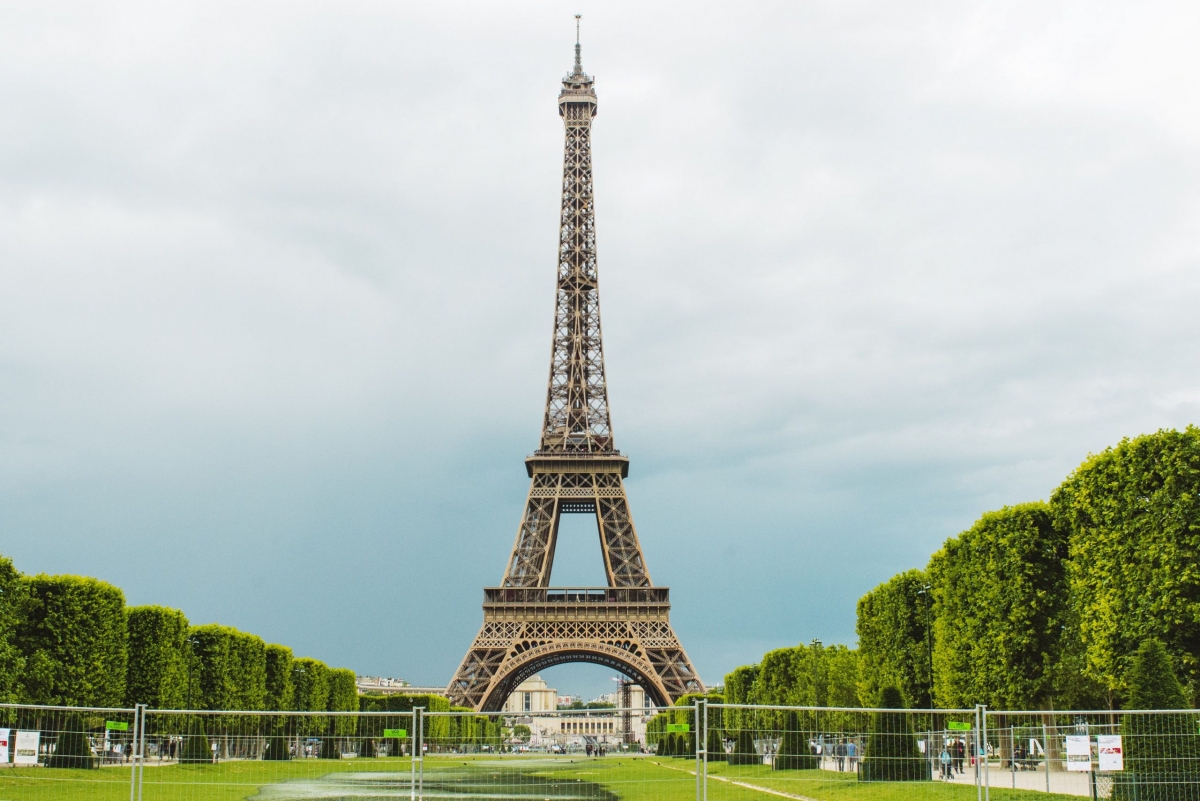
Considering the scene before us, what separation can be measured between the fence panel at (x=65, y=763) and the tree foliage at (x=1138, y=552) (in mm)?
20609

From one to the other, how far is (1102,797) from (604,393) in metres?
61.8

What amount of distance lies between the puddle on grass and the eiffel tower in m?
49.6

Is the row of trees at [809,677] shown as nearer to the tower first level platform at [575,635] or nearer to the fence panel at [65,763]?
the tower first level platform at [575,635]

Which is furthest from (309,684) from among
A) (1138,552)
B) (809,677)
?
(1138,552)

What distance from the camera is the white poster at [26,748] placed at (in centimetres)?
1552

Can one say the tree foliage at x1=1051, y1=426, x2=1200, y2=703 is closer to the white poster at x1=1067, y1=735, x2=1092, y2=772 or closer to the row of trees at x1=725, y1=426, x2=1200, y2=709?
the row of trees at x1=725, y1=426, x2=1200, y2=709

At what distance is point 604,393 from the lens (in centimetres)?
7925

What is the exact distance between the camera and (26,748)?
15.7 meters

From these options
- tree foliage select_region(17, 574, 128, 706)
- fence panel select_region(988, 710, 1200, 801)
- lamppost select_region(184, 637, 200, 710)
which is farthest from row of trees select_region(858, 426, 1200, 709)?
tree foliage select_region(17, 574, 128, 706)

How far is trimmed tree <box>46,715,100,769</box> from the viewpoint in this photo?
16922 mm

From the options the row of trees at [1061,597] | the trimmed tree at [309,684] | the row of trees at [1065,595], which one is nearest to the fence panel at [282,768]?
the row of trees at [1065,595]

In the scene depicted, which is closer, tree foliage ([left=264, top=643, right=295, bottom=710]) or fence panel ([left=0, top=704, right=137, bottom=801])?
fence panel ([left=0, top=704, right=137, bottom=801])

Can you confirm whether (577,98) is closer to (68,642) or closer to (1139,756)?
(68,642)

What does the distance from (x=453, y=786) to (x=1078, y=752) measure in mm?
8611
